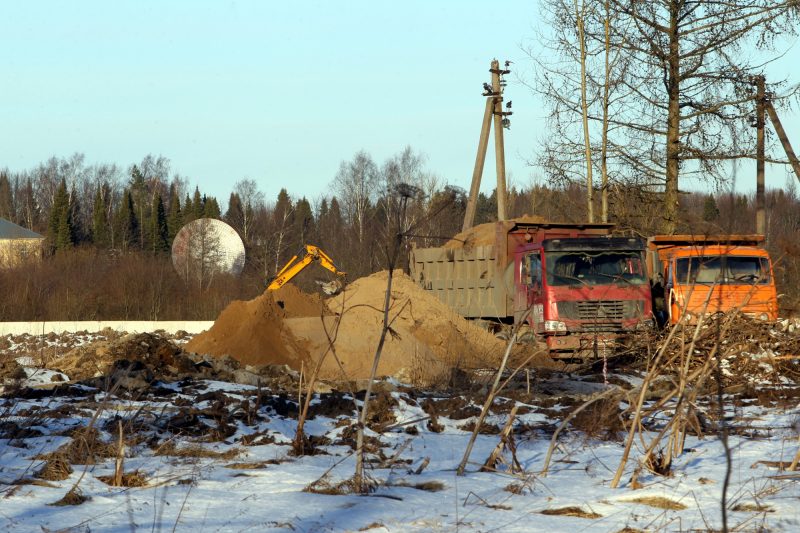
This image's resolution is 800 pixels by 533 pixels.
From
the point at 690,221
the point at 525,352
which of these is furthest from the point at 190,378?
the point at 690,221

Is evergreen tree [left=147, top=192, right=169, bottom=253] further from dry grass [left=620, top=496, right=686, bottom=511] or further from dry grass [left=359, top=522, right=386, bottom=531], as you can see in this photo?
dry grass [left=359, top=522, right=386, bottom=531]

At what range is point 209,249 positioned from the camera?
67.4m

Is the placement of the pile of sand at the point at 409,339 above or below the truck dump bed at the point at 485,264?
below

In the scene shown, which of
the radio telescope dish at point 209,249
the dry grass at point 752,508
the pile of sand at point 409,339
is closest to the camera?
the dry grass at point 752,508

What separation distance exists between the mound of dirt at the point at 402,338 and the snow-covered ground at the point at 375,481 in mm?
6707

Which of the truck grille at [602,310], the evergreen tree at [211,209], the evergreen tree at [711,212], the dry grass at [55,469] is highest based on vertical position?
the evergreen tree at [211,209]

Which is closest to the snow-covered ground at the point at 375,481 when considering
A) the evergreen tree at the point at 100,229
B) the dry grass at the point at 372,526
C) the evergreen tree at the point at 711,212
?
the dry grass at the point at 372,526

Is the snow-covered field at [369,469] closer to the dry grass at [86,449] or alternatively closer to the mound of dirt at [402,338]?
the dry grass at [86,449]

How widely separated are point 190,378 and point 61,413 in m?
4.40

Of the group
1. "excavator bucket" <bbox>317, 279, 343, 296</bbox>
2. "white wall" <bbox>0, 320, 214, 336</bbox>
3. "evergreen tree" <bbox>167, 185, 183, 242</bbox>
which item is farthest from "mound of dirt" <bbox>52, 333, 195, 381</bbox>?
"evergreen tree" <bbox>167, 185, 183, 242</bbox>

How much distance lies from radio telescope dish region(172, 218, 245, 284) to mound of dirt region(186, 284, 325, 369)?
43.8 meters

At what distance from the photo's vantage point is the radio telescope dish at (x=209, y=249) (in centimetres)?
6644

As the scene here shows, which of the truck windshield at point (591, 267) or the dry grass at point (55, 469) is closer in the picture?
the dry grass at point (55, 469)

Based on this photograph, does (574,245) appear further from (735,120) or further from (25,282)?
(25,282)
